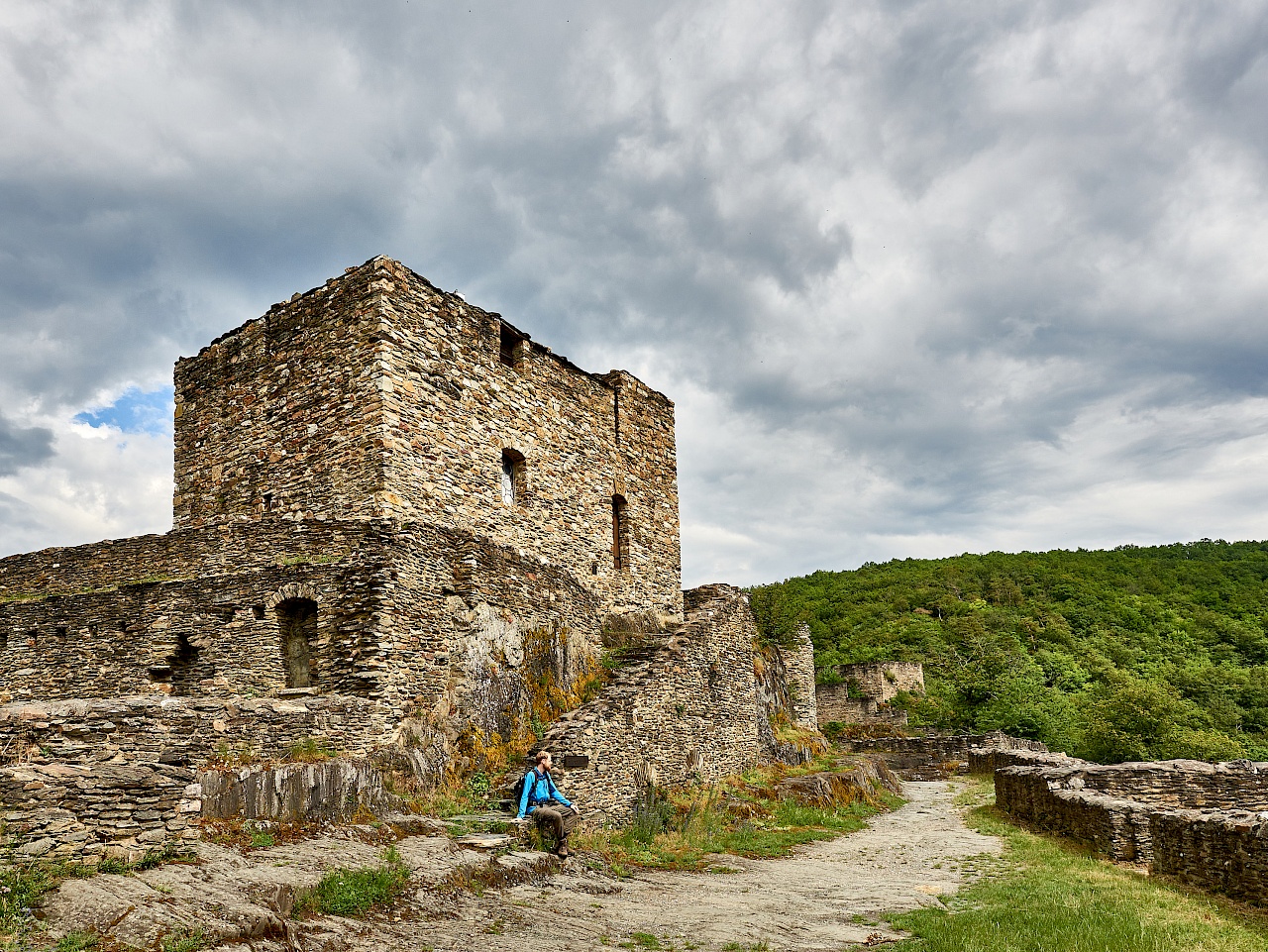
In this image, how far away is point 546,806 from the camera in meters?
11.8

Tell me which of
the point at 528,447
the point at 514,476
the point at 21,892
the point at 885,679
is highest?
the point at 528,447

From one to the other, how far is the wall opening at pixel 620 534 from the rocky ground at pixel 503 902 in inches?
442

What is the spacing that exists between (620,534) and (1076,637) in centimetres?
5056

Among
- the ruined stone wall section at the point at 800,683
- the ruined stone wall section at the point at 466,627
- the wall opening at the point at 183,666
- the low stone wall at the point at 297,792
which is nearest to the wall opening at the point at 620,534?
the ruined stone wall section at the point at 466,627

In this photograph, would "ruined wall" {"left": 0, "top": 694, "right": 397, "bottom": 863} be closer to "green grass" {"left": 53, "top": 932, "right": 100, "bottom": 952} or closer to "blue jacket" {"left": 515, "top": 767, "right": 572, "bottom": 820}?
"green grass" {"left": 53, "top": 932, "right": 100, "bottom": 952}

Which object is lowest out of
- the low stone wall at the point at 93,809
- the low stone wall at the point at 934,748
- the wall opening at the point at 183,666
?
the low stone wall at the point at 934,748

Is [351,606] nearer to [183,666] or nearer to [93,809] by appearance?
[183,666]

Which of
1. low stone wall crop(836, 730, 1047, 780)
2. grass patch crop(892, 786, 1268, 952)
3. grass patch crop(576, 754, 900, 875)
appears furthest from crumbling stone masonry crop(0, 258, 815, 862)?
low stone wall crop(836, 730, 1047, 780)

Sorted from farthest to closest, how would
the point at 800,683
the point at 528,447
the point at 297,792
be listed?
the point at 800,683 → the point at 528,447 → the point at 297,792

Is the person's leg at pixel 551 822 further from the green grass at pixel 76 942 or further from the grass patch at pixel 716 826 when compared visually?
the green grass at pixel 76 942

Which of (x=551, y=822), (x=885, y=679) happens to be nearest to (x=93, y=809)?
(x=551, y=822)

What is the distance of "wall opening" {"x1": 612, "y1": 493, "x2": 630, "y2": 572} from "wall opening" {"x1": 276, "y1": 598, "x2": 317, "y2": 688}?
11.1 meters

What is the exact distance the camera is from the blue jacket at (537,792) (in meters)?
12.1

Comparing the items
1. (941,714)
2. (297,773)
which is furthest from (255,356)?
(941,714)
